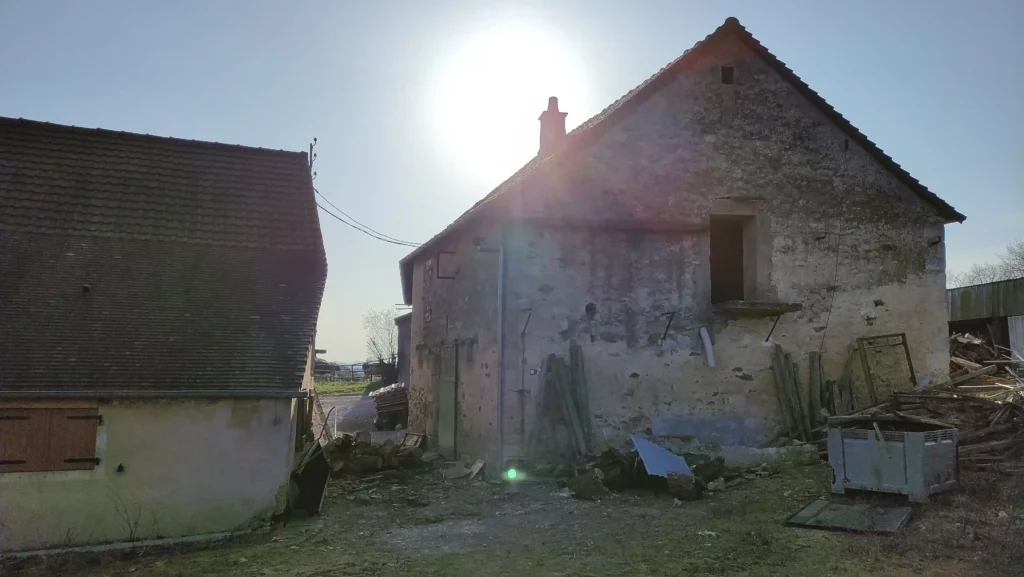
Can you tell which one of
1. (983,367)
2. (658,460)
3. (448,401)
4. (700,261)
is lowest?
(658,460)

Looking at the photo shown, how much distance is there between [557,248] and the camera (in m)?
12.1

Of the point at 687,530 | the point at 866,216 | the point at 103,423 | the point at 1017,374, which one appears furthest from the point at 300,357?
the point at 1017,374

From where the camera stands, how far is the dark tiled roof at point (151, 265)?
910 centimetres

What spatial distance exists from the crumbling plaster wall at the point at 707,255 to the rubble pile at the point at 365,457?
9.90 ft

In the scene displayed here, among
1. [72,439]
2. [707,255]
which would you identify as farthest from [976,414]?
[72,439]

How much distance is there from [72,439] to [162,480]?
1217 mm

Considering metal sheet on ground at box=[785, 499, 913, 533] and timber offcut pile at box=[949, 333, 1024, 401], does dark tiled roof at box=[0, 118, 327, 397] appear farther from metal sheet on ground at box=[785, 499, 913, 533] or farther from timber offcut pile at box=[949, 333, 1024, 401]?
timber offcut pile at box=[949, 333, 1024, 401]

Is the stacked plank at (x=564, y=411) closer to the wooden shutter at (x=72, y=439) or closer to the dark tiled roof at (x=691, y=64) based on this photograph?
the dark tiled roof at (x=691, y=64)

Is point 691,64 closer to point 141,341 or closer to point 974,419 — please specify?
point 974,419

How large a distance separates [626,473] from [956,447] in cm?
446

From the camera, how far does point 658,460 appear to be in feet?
35.1

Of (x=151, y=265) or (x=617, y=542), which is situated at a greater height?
(x=151, y=265)

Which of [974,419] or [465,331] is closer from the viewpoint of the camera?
[974,419]

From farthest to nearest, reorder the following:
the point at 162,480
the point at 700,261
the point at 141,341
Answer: the point at 700,261
the point at 141,341
the point at 162,480
